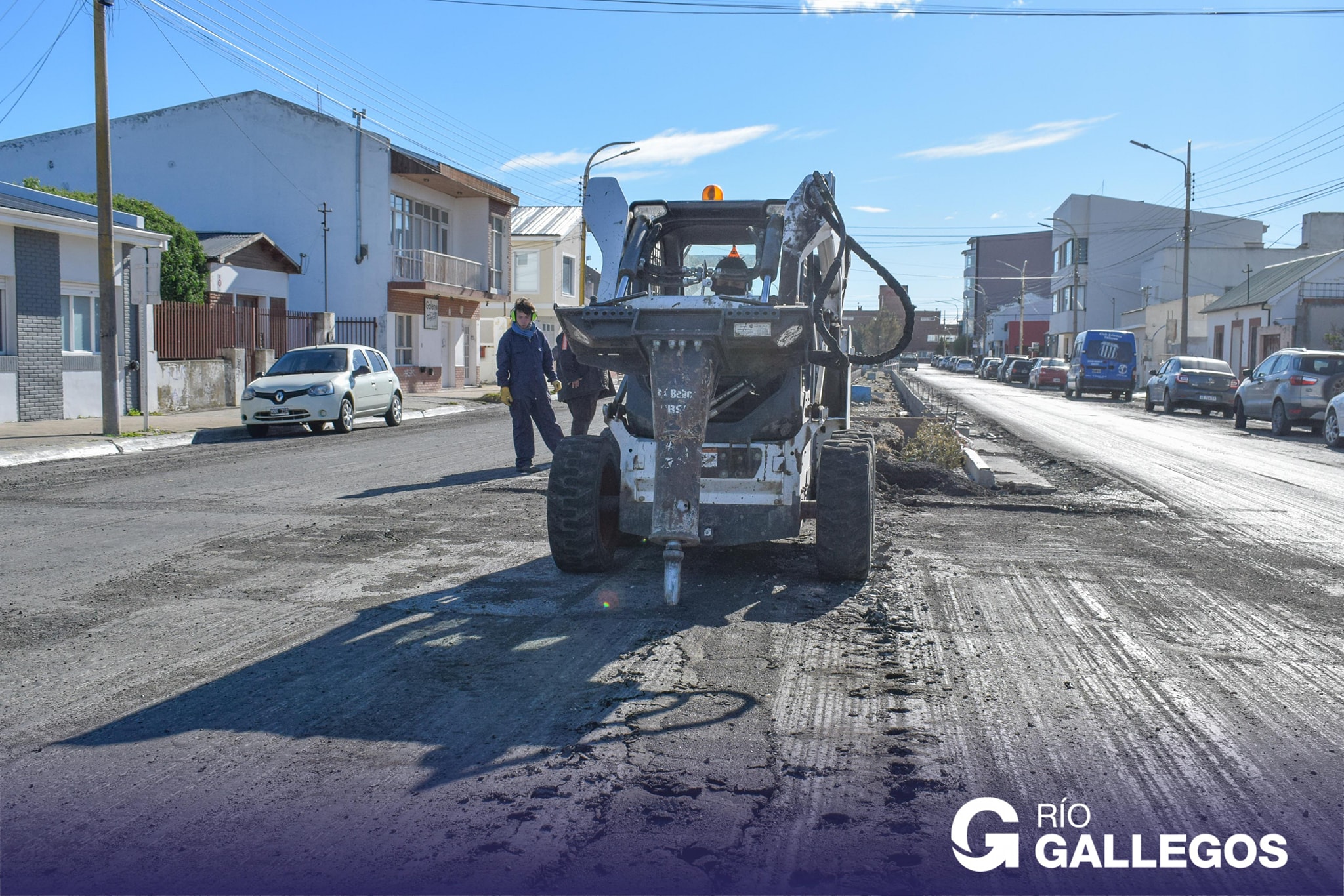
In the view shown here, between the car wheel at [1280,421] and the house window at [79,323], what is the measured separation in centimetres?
2279

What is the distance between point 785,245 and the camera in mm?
6664

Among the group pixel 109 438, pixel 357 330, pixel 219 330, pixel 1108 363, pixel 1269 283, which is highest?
pixel 1269 283

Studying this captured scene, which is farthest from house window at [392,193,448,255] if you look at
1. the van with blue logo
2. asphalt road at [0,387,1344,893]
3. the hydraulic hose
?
the hydraulic hose

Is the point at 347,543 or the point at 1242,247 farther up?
the point at 1242,247

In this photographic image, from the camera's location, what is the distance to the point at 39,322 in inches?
778

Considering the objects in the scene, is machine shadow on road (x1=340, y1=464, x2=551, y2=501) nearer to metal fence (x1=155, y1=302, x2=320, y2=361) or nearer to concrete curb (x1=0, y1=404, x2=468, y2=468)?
concrete curb (x1=0, y1=404, x2=468, y2=468)

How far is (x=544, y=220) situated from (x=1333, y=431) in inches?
1755

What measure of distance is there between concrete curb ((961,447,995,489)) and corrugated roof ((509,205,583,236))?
43.6 m

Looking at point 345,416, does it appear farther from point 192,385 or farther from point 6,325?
point 192,385

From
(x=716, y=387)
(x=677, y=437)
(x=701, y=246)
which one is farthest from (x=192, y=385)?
(x=677, y=437)

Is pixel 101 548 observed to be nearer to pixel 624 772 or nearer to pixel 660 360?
pixel 660 360

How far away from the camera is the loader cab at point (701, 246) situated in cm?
725

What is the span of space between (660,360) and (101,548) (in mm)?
4485

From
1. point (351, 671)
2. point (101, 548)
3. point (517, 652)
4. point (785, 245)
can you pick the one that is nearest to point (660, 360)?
point (785, 245)
